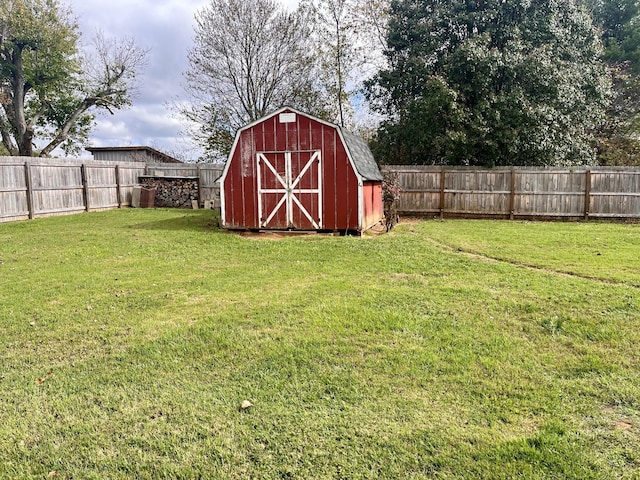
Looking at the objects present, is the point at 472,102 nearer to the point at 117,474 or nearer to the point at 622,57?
the point at 622,57

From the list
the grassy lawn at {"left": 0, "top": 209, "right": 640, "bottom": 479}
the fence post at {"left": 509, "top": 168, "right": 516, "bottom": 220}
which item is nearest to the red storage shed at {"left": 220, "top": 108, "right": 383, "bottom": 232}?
the grassy lawn at {"left": 0, "top": 209, "right": 640, "bottom": 479}

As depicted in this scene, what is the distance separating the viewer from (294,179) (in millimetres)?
10836

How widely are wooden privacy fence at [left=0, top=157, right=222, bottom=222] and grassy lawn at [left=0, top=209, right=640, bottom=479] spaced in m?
8.04

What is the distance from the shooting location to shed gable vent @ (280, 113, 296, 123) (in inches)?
416

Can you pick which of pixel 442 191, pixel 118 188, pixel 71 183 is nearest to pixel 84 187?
pixel 71 183

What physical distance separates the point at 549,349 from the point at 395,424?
1.91 m

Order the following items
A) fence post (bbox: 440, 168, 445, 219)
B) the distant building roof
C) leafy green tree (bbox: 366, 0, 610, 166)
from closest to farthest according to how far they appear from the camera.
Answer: leafy green tree (bbox: 366, 0, 610, 166), fence post (bbox: 440, 168, 445, 219), the distant building roof

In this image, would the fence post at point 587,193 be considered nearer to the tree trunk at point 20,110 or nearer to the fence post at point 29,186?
the fence post at point 29,186

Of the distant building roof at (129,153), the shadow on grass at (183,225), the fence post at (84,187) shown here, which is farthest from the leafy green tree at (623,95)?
the distant building roof at (129,153)

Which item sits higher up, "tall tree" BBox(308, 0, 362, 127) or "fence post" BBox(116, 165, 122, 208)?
"tall tree" BBox(308, 0, 362, 127)

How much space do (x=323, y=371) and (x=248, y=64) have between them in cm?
2221

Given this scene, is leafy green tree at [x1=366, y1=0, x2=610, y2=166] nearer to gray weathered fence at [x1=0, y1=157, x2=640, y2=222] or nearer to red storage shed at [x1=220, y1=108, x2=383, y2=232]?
gray weathered fence at [x1=0, y1=157, x2=640, y2=222]

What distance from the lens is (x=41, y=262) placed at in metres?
7.48

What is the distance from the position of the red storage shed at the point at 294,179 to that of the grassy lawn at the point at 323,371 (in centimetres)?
383
